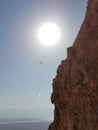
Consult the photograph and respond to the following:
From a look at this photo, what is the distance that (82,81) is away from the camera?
147 feet

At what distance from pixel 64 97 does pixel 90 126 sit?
589 inches

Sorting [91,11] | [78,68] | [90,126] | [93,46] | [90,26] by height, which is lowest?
[90,126]

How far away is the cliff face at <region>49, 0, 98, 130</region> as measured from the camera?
41406mm

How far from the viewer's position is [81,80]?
149 feet

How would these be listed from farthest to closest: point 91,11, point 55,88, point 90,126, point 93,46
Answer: point 55,88 < point 91,11 < point 93,46 < point 90,126

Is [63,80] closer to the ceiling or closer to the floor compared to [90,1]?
closer to the floor

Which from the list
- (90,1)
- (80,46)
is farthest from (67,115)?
(90,1)

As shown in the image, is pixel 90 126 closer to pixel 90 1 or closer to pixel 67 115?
pixel 67 115

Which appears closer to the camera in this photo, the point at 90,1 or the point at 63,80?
the point at 90,1

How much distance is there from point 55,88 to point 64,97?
6.13m

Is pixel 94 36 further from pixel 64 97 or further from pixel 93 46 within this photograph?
pixel 64 97

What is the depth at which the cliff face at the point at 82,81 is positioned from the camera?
136 ft

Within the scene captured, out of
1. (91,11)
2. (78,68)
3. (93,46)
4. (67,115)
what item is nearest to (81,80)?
(78,68)

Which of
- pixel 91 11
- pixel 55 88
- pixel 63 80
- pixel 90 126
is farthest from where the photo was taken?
pixel 55 88
